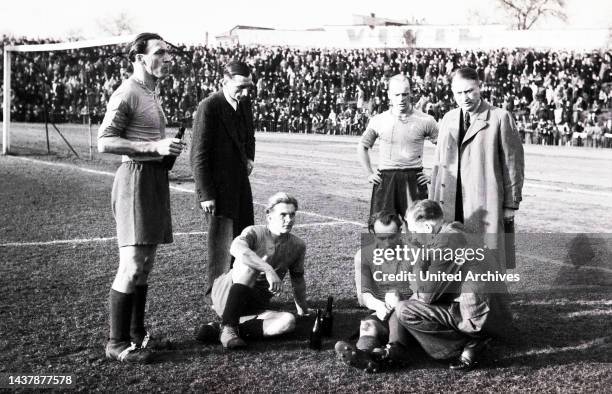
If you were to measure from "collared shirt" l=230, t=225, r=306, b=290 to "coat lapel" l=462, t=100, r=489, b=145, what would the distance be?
1.44m

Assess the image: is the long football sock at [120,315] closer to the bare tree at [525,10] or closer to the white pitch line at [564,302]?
the white pitch line at [564,302]

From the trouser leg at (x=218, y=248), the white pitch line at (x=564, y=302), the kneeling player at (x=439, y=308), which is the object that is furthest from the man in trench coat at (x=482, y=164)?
the trouser leg at (x=218, y=248)

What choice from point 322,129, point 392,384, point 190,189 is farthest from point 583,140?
point 392,384

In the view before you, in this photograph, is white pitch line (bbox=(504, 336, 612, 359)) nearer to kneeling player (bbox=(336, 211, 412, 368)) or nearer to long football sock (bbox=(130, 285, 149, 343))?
kneeling player (bbox=(336, 211, 412, 368))

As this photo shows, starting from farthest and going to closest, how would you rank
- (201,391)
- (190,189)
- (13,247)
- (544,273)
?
(190,189), (13,247), (544,273), (201,391)

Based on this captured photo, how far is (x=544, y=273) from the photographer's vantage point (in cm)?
762

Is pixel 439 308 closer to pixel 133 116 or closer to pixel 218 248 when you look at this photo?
pixel 218 248

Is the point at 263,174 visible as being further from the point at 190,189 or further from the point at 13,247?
the point at 13,247

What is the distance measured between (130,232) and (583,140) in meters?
22.2

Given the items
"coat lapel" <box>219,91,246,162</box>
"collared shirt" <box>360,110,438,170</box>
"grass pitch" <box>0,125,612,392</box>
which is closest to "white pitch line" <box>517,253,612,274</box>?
"grass pitch" <box>0,125,612,392</box>

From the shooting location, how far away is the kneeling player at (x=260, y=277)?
5184mm

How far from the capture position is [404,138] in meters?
6.50

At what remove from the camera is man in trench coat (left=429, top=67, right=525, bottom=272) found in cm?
531

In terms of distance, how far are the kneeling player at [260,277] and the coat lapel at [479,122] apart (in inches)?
51.5
